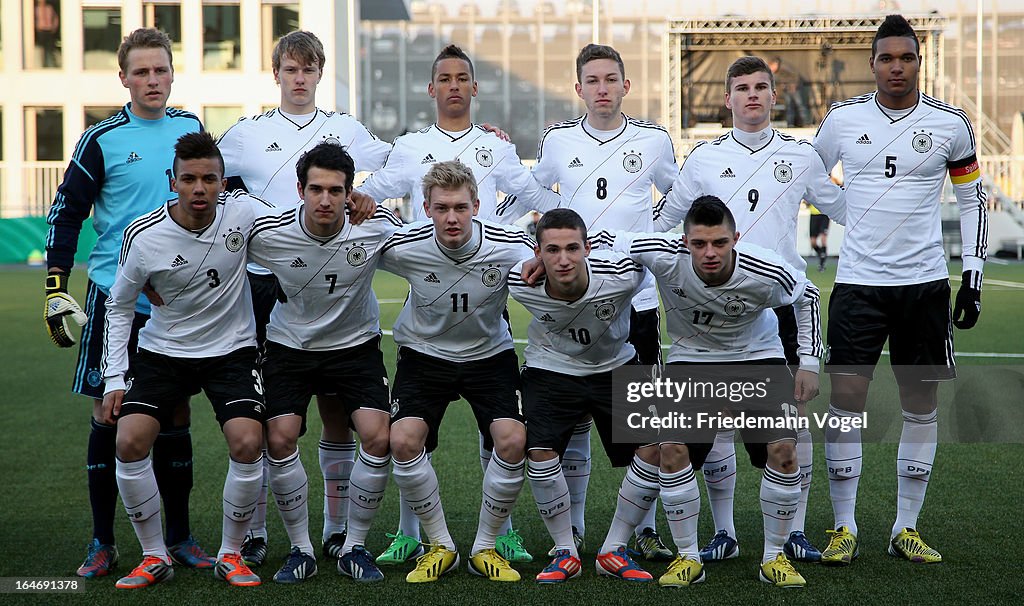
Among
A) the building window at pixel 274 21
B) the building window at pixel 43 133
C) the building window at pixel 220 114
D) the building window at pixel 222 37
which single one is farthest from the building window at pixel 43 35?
the building window at pixel 274 21

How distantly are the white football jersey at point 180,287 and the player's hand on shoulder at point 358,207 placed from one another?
1.45ft

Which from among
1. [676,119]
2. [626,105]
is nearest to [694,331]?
[676,119]

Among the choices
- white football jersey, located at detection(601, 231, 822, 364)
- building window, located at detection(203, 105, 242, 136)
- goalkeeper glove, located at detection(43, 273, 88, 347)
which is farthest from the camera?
building window, located at detection(203, 105, 242, 136)

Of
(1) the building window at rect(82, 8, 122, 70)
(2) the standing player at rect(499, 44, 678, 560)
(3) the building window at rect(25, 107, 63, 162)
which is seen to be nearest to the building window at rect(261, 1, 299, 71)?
(1) the building window at rect(82, 8, 122, 70)

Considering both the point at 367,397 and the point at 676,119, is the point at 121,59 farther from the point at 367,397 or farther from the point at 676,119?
the point at 676,119

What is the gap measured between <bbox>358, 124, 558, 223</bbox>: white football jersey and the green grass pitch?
162 cm

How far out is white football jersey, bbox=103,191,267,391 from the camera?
4.28 metres

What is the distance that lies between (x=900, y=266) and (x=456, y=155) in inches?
81.6

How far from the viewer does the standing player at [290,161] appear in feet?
15.6

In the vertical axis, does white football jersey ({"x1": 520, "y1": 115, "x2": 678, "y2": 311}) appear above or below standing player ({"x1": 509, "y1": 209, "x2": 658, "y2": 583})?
above

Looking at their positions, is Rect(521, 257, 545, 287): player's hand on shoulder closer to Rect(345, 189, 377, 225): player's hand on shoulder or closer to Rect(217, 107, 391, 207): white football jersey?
Rect(345, 189, 377, 225): player's hand on shoulder

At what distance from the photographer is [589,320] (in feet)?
14.4

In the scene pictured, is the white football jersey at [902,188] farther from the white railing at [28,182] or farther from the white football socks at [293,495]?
the white railing at [28,182]

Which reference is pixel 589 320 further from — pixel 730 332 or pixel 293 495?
pixel 293 495
